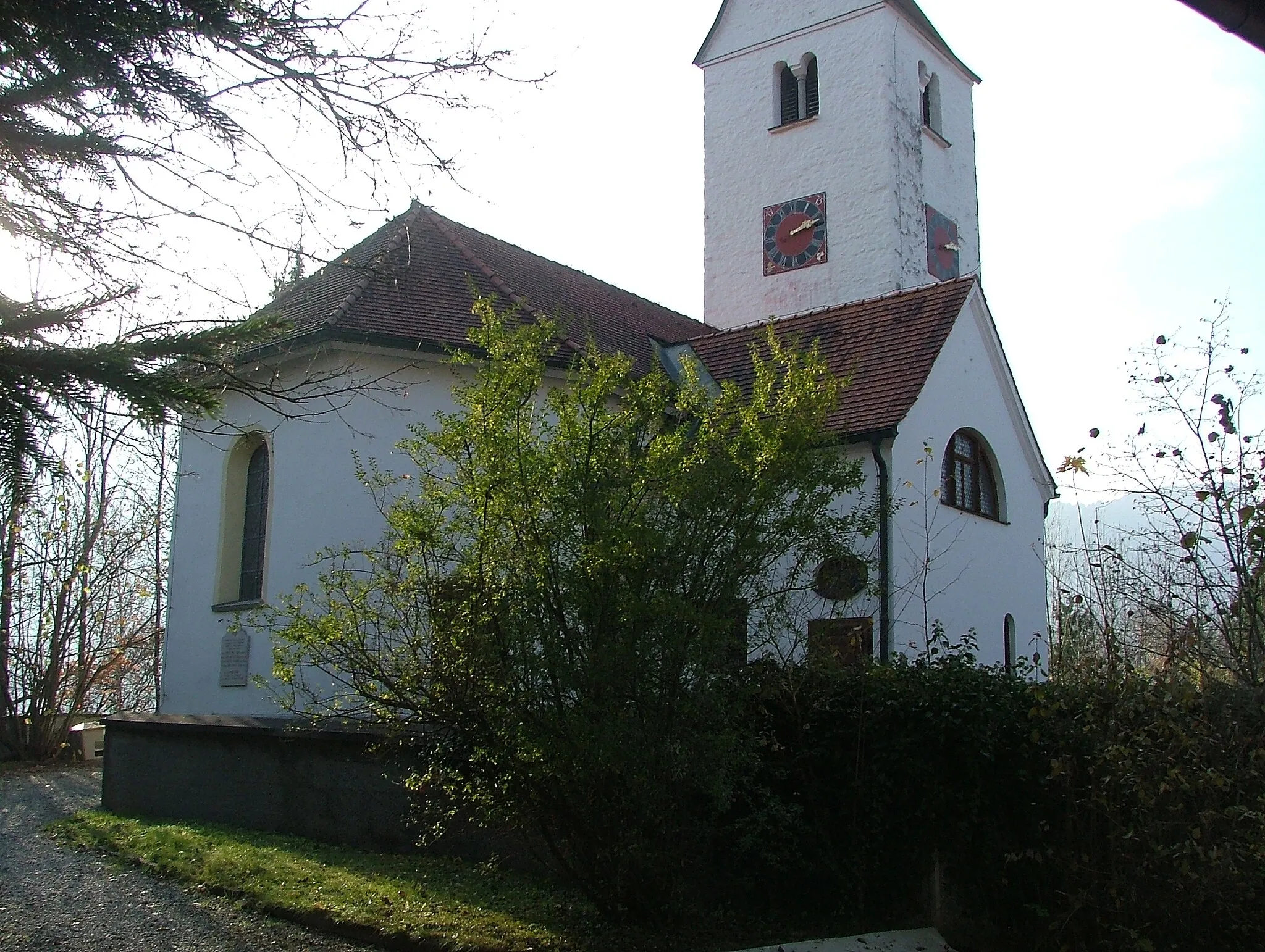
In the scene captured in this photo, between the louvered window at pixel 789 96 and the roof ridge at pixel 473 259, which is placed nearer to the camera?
the roof ridge at pixel 473 259

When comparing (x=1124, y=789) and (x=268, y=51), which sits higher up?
(x=268, y=51)

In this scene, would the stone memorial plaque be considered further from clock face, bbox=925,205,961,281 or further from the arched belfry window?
the arched belfry window

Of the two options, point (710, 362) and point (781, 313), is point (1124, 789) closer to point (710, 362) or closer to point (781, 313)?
point (710, 362)

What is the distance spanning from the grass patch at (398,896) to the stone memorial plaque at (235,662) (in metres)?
4.58

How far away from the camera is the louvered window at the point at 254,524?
16188mm

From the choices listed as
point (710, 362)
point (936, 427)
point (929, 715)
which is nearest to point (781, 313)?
point (710, 362)

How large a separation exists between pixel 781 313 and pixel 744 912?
63.1 feet

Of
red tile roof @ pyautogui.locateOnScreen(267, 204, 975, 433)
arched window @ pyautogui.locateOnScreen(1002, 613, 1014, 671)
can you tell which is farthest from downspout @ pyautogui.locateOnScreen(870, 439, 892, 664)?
arched window @ pyautogui.locateOnScreen(1002, 613, 1014, 671)

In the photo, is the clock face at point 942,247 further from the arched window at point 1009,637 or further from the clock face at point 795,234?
the arched window at point 1009,637

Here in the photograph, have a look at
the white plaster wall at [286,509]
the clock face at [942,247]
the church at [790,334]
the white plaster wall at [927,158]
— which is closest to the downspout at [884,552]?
the church at [790,334]

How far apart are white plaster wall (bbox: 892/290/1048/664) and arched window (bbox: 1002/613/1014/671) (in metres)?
0.10

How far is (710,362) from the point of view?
Result: 68.7 ft

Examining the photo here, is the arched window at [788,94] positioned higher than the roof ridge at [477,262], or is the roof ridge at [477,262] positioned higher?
the arched window at [788,94]

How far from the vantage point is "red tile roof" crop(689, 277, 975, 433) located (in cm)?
1767
